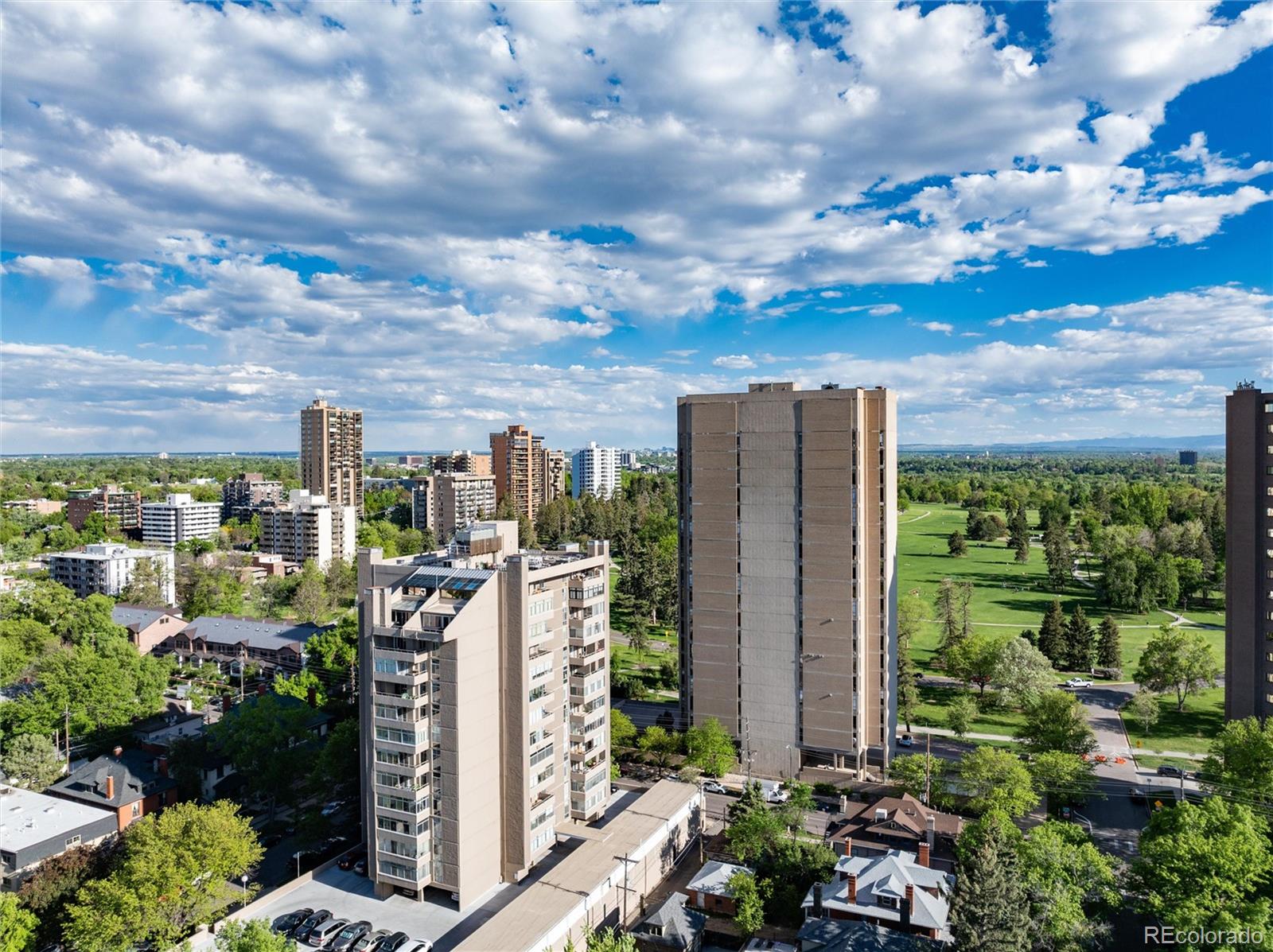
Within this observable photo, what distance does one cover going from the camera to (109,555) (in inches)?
3255

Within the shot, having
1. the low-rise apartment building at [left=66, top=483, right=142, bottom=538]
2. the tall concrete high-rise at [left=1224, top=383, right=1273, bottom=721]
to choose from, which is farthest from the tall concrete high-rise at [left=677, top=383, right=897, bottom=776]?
the low-rise apartment building at [left=66, top=483, right=142, bottom=538]

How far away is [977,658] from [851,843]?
27246 millimetres

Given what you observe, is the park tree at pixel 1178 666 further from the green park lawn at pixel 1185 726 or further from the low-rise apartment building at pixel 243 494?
the low-rise apartment building at pixel 243 494

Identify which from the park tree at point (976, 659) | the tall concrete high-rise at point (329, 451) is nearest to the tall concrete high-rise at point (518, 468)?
the tall concrete high-rise at point (329, 451)

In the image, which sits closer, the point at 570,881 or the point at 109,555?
the point at 570,881

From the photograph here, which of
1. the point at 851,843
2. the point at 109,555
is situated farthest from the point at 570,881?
the point at 109,555

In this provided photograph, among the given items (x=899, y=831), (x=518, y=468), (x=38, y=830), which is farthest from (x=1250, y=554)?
(x=518, y=468)

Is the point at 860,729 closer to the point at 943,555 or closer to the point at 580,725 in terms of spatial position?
the point at 580,725

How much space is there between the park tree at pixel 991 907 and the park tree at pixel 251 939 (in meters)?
20.3

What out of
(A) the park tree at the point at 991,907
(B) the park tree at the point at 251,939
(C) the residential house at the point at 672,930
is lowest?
(C) the residential house at the point at 672,930

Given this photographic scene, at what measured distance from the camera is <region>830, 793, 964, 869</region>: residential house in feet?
106

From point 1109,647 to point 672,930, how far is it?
4833cm

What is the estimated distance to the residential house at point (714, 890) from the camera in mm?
29688

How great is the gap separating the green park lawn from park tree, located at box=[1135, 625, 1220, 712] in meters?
0.69
